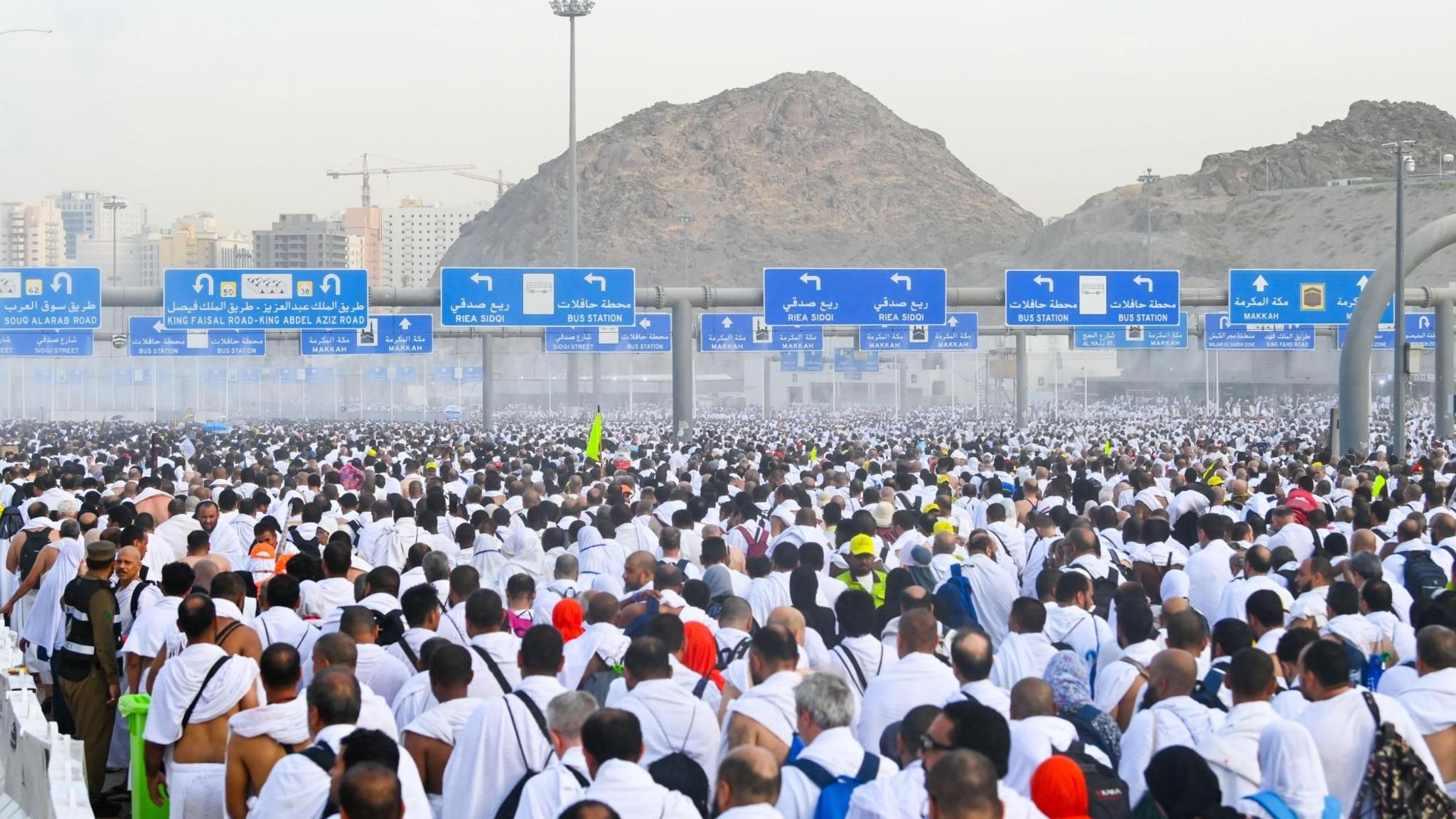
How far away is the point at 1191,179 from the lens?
161500 millimetres

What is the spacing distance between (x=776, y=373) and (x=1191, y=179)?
63277mm

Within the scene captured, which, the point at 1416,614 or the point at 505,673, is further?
the point at 1416,614

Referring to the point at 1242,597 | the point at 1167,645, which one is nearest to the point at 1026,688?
the point at 1167,645

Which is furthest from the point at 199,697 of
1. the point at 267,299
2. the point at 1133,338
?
the point at 1133,338

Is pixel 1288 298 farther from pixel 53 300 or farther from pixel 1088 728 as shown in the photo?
pixel 1088 728

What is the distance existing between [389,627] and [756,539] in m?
5.34

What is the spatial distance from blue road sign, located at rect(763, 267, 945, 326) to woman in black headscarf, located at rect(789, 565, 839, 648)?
24.2 metres

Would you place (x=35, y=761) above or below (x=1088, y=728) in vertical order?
below

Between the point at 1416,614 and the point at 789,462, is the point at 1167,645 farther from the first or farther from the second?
the point at 789,462

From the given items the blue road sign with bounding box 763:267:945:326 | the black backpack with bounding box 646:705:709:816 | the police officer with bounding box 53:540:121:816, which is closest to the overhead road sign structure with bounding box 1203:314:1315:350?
the blue road sign with bounding box 763:267:945:326

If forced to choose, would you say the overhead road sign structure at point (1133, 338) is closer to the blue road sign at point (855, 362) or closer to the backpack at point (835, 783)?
the blue road sign at point (855, 362)

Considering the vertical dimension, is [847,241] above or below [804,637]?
above

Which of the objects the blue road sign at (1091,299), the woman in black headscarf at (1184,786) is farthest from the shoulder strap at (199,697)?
the blue road sign at (1091,299)

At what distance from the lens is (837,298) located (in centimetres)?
3428
